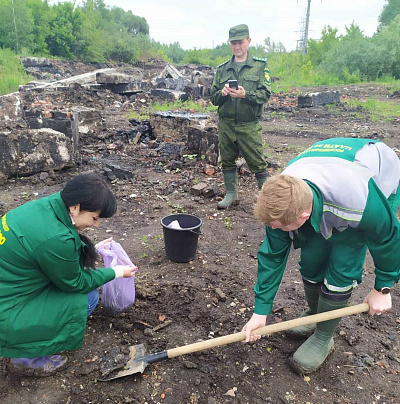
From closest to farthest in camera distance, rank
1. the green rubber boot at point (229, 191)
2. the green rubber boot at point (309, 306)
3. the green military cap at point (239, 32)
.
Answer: the green rubber boot at point (309, 306)
the green military cap at point (239, 32)
the green rubber boot at point (229, 191)

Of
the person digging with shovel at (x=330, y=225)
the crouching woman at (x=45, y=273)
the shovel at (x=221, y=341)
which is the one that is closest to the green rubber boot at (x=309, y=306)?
the person digging with shovel at (x=330, y=225)

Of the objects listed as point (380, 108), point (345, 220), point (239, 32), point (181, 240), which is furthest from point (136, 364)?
point (380, 108)

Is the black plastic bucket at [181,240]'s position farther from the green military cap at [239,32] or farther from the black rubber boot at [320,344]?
the green military cap at [239,32]

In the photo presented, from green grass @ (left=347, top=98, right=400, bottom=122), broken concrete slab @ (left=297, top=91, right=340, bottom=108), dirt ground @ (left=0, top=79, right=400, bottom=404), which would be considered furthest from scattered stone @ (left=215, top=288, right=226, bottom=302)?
broken concrete slab @ (left=297, top=91, right=340, bottom=108)

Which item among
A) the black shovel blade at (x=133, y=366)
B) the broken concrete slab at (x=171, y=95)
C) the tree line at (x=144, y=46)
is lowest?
the black shovel blade at (x=133, y=366)

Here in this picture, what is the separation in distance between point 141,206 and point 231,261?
1.88 meters

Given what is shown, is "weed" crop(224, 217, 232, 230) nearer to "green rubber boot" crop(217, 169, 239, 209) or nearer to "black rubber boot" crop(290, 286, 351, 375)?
"green rubber boot" crop(217, 169, 239, 209)

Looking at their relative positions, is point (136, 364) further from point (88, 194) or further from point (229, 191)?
point (229, 191)

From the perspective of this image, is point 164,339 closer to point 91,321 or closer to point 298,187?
point 91,321

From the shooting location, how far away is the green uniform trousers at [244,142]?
15.2 ft

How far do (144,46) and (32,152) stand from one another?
126 ft

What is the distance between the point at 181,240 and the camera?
3.48 m

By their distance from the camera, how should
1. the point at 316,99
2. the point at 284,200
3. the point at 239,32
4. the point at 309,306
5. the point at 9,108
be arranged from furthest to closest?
the point at 316,99, the point at 9,108, the point at 239,32, the point at 309,306, the point at 284,200

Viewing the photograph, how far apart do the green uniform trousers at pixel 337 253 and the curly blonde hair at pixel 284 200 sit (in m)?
0.35
